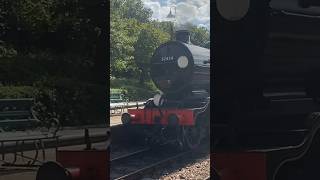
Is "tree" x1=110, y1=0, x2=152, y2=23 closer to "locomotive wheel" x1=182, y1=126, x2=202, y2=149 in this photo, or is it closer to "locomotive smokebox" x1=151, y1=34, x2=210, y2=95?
"locomotive smokebox" x1=151, y1=34, x2=210, y2=95

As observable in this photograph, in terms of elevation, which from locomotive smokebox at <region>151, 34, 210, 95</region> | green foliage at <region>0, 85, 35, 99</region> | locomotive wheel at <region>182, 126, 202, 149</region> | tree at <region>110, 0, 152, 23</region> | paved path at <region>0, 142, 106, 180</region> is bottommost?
paved path at <region>0, 142, 106, 180</region>

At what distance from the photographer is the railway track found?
2.15 m

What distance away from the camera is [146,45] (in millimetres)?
2191

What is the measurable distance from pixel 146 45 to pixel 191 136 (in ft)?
1.54

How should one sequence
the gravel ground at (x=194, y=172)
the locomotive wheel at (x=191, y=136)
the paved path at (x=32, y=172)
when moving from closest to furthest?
1. the locomotive wheel at (x=191, y=136)
2. the gravel ground at (x=194, y=172)
3. the paved path at (x=32, y=172)

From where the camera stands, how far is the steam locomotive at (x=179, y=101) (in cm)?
215

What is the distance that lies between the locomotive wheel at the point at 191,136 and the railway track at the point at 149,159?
0.05m
